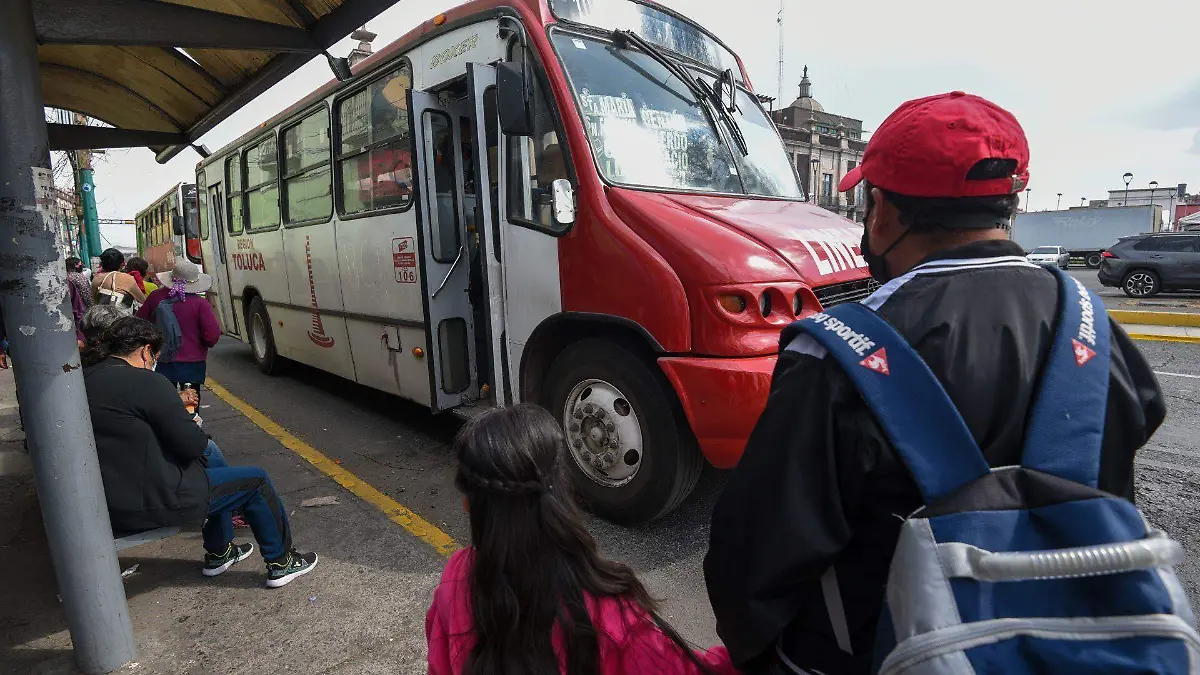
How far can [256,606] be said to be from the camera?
3.02m

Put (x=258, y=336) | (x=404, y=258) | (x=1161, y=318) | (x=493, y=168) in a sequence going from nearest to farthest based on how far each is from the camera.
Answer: (x=493, y=168), (x=404, y=258), (x=258, y=336), (x=1161, y=318)

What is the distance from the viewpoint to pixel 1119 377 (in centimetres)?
108

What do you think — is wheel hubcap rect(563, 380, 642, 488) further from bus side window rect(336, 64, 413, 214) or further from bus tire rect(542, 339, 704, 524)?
bus side window rect(336, 64, 413, 214)

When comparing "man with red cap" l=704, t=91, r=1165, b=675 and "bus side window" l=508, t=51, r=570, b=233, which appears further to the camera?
"bus side window" l=508, t=51, r=570, b=233

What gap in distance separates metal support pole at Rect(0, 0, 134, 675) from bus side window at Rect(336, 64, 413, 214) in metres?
2.37

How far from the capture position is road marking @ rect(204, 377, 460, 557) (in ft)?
12.0

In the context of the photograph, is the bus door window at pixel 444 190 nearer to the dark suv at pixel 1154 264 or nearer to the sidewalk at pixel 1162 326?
the sidewalk at pixel 1162 326

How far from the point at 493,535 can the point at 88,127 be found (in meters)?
5.81

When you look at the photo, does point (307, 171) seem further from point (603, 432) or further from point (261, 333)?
point (603, 432)

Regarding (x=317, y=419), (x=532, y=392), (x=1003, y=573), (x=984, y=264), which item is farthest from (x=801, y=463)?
(x=317, y=419)

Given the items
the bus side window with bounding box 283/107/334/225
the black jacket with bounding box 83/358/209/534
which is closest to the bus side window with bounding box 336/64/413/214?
the bus side window with bounding box 283/107/334/225

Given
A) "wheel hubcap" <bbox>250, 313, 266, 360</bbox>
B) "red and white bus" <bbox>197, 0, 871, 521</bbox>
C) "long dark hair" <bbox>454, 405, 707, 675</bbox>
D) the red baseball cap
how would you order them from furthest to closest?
"wheel hubcap" <bbox>250, 313, 266, 360</bbox> < "red and white bus" <bbox>197, 0, 871, 521</bbox> < "long dark hair" <bbox>454, 405, 707, 675</bbox> < the red baseball cap

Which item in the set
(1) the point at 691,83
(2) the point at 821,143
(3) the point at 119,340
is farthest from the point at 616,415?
(2) the point at 821,143

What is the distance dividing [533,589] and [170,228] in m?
17.1
